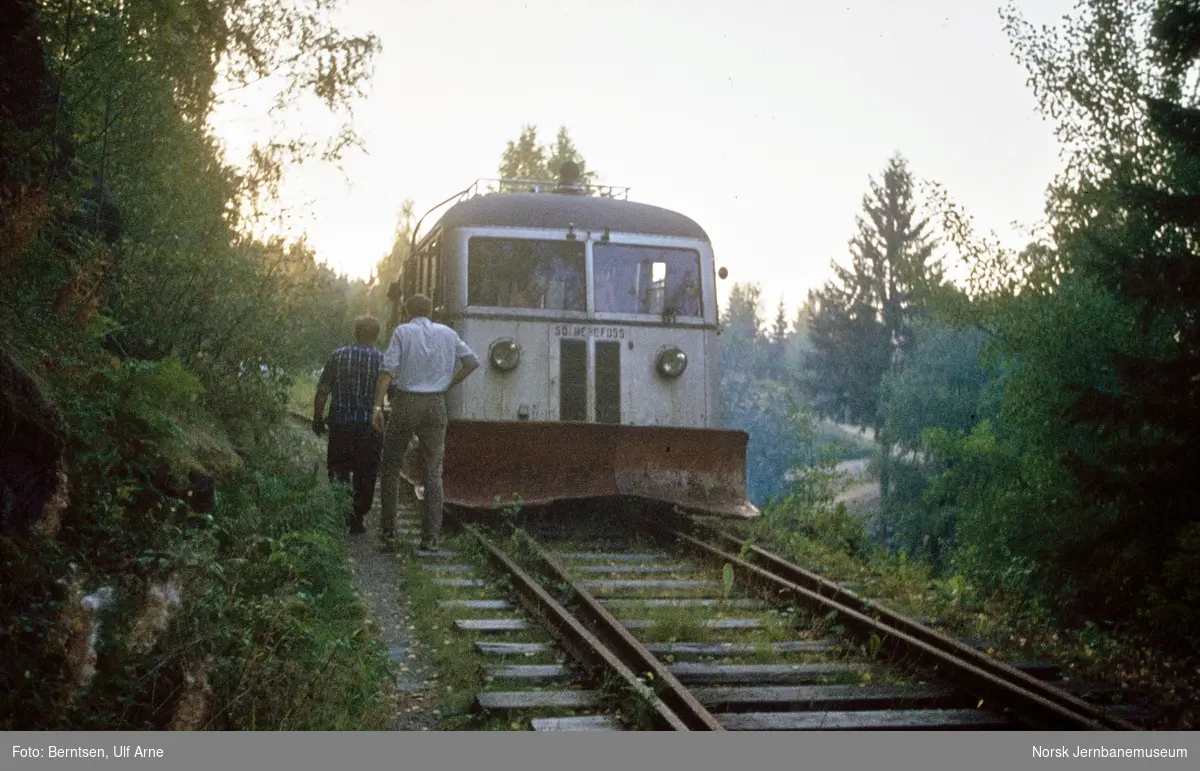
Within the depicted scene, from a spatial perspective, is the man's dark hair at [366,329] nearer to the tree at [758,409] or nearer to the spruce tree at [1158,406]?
the spruce tree at [1158,406]

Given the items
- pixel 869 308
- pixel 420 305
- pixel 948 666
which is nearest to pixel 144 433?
pixel 420 305

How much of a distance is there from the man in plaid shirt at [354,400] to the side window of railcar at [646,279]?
2.54m

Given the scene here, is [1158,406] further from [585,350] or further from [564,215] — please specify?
[564,215]

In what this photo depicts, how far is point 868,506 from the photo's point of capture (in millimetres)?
46250

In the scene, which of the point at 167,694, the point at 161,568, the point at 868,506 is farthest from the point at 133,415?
the point at 868,506

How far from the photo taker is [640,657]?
5.10m

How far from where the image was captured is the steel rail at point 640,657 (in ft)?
13.9

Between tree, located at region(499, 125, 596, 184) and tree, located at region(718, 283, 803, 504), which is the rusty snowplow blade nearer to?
tree, located at region(718, 283, 803, 504)

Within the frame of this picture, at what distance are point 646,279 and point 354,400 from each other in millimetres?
3344

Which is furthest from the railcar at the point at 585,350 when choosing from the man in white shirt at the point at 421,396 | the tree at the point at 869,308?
the tree at the point at 869,308

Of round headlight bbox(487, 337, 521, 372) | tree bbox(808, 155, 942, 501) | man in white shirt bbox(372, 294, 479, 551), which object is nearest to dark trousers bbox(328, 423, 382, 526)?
man in white shirt bbox(372, 294, 479, 551)

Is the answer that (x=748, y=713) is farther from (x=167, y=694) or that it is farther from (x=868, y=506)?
(x=868, y=506)
